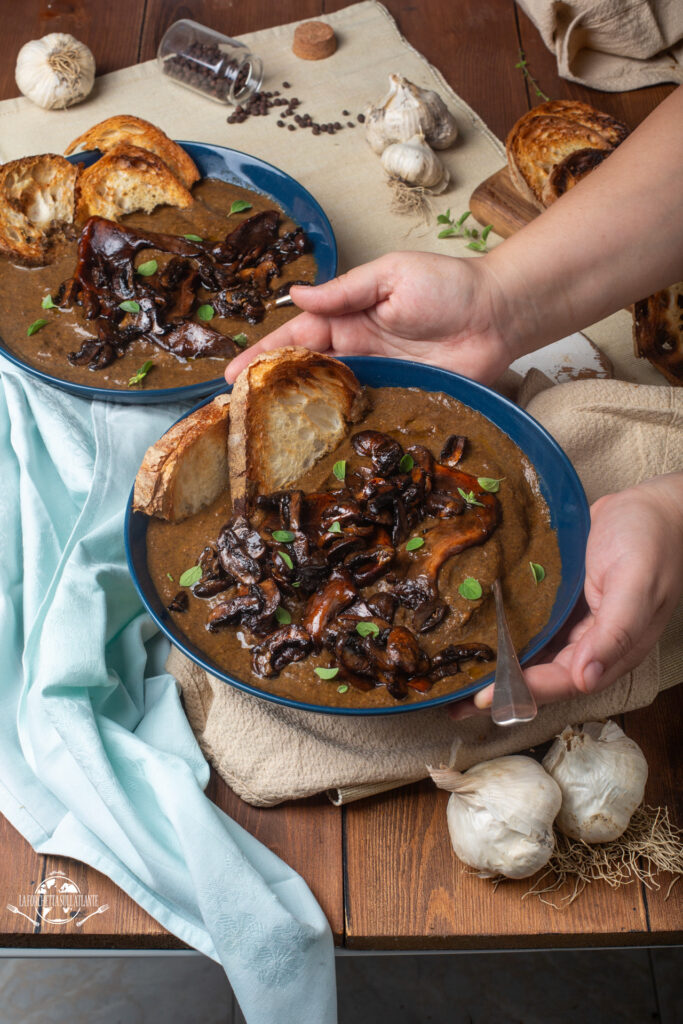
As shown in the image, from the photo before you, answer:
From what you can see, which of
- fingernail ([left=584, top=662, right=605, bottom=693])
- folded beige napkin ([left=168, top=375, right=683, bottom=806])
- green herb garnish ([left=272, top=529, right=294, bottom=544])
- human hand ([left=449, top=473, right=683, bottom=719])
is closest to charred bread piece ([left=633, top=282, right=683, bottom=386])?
human hand ([left=449, top=473, right=683, bottom=719])

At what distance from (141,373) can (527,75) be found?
9.52ft

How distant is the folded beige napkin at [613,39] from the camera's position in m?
4.49

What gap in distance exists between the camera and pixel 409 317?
3.18 metres

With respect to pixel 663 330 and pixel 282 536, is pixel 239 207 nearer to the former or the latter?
pixel 663 330

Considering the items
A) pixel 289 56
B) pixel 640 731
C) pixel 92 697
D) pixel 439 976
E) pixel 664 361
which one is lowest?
pixel 439 976

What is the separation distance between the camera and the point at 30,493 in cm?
303

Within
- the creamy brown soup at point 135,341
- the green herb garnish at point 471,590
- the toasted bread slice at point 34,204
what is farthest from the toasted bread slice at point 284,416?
the toasted bread slice at point 34,204

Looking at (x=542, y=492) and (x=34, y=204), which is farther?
(x=34, y=204)

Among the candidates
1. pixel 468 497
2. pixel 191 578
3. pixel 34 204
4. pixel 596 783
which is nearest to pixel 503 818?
pixel 596 783

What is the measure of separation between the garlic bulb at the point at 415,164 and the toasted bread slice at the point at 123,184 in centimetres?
102

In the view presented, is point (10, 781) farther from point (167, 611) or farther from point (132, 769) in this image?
point (167, 611)

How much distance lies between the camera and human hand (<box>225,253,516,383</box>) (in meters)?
3.12

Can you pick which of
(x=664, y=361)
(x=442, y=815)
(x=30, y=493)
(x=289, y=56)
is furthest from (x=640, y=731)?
(x=289, y=56)

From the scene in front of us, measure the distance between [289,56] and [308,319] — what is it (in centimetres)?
231
